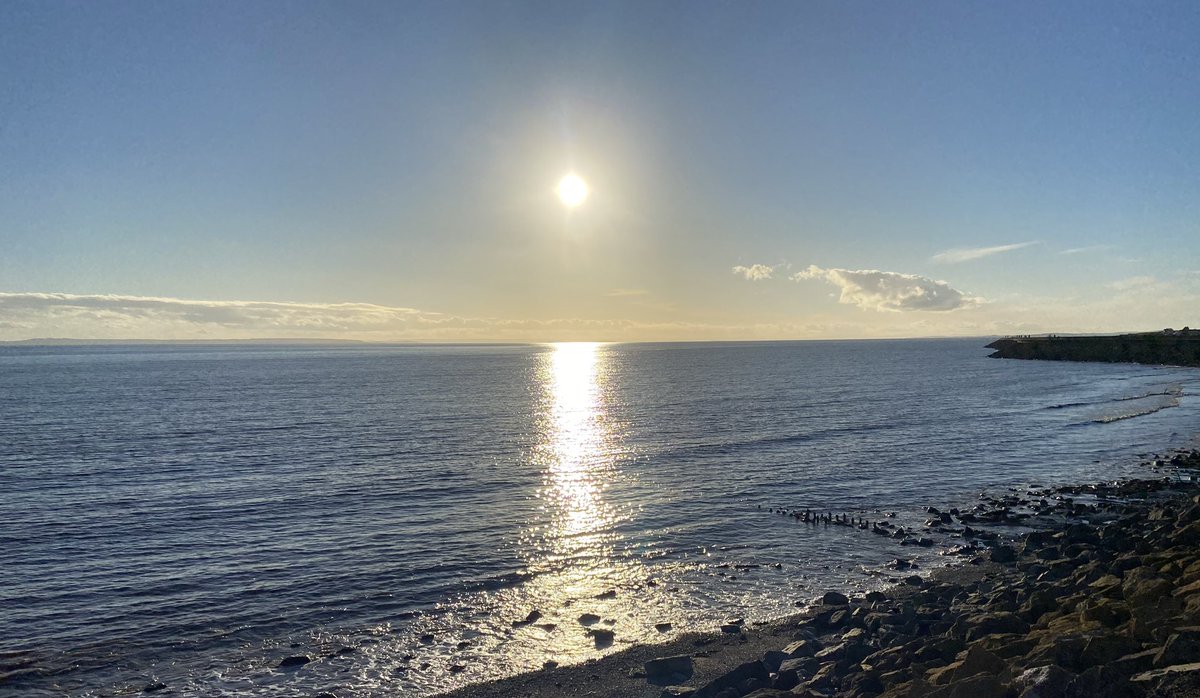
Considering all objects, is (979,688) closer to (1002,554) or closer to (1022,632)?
(1022,632)

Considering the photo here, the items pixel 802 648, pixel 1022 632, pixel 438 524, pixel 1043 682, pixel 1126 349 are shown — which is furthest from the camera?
pixel 1126 349

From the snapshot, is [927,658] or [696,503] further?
→ [696,503]

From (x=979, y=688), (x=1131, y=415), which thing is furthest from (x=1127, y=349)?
(x=979, y=688)

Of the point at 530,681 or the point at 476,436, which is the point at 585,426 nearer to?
the point at 476,436

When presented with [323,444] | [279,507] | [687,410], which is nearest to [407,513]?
[279,507]

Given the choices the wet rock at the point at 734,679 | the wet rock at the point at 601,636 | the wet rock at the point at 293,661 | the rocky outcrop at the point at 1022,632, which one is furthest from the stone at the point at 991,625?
the wet rock at the point at 293,661

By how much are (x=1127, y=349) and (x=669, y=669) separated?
190 meters

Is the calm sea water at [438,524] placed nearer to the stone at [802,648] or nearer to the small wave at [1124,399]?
the small wave at [1124,399]

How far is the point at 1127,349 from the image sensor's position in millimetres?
161750

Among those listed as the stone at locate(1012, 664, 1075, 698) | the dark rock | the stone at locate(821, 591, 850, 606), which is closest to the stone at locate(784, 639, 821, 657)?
the stone at locate(821, 591, 850, 606)

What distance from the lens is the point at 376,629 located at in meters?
23.5

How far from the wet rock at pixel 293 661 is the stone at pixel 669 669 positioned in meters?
10.9

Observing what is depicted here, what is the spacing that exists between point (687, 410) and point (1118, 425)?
47281 mm

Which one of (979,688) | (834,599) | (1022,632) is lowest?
(834,599)
